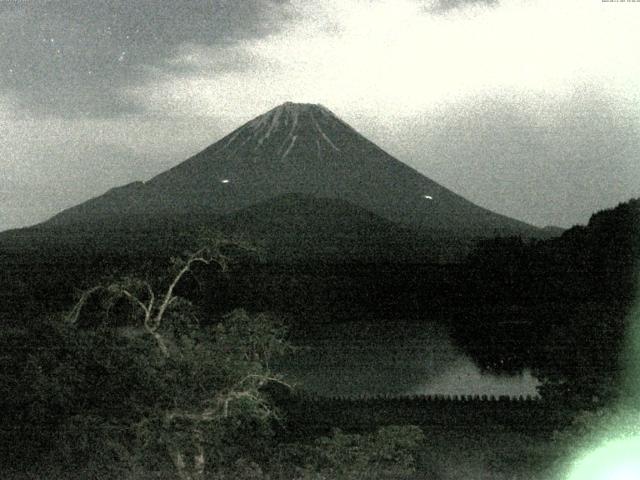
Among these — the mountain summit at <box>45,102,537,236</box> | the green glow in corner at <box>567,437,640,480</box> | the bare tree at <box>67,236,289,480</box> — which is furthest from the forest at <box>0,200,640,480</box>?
the mountain summit at <box>45,102,537,236</box>

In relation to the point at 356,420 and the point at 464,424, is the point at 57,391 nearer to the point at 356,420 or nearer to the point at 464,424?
the point at 356,420

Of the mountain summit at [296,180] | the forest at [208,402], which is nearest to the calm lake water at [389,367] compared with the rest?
the forest at [208,402]

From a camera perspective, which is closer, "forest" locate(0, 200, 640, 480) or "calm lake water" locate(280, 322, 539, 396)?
"forest" locate(0, 200, 640, 480)

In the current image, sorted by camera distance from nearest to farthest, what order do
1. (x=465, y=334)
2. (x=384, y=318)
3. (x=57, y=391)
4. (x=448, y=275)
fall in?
1. (x=57, y=391)
2. (x=465, y=334)
3. (x=384, y=318)
4. (x=448, y=275)

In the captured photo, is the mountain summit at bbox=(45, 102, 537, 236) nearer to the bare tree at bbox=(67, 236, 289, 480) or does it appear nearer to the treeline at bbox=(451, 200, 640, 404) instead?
the treeline at bbox=(451, 200, 640, 404)

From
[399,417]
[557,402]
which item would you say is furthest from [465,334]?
[557,402]

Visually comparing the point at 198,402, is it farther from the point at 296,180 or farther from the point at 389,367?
the point at 296,180

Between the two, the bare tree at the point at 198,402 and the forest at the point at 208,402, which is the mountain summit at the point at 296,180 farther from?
the bare tree at the point at 198,402
